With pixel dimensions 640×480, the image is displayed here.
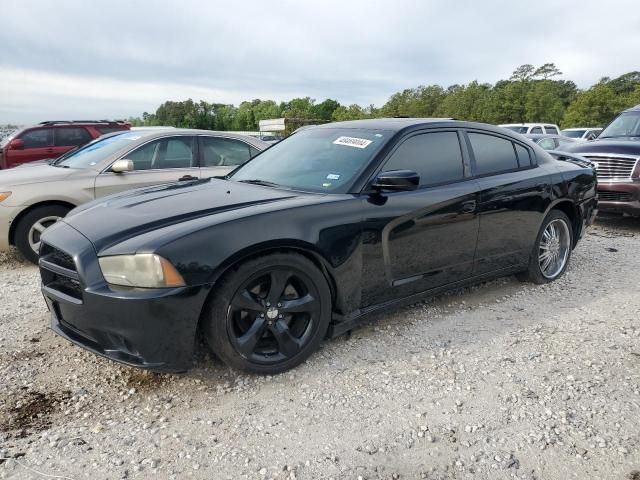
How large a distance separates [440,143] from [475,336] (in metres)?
1.48

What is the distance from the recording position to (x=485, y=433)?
2477 millimetres

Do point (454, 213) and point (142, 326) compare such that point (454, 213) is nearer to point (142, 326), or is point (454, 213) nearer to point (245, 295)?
point (245, 295)

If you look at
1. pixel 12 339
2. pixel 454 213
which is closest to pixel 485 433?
pixel 454 213

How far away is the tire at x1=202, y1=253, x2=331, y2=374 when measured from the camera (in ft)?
8.95

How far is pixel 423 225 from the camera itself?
11.5ft

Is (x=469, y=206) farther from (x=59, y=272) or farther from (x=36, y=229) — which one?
(x=36, y=229)

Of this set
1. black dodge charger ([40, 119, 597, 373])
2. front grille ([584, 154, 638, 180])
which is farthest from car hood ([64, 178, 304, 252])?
front grille ([584, 154, 638, 180])

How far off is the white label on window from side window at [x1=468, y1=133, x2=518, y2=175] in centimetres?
100

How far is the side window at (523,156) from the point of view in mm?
4426

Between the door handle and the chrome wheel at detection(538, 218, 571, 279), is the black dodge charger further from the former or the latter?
the chrome wheel at detection(538, 218, 571, 279)

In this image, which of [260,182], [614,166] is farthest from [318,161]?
[614,166]

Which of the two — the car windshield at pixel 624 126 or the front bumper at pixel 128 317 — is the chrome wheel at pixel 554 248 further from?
the car windshield at pixel 624 126

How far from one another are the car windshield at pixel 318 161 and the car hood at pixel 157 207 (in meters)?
0.20

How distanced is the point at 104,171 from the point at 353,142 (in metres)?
3.35
